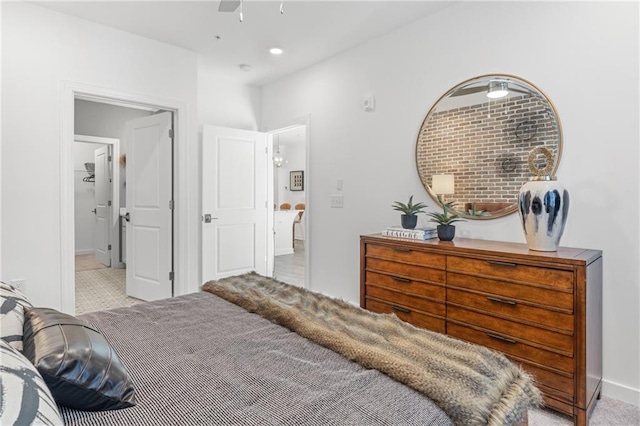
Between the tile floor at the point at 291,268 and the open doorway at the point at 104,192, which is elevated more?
the open doorway at the point at 104,192

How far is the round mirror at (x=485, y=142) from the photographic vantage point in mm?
2426

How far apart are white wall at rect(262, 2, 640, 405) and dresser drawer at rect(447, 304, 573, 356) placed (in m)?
0.55

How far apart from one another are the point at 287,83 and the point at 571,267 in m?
3.62

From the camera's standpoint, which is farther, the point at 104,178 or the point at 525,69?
the point at 104,178

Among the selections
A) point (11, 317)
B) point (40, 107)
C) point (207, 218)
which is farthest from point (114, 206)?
→ point (11, 317)

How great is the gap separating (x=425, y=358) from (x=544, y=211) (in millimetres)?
1307

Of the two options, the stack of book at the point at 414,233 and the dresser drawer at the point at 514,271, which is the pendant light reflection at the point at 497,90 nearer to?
the stack of book at the point at 414,233

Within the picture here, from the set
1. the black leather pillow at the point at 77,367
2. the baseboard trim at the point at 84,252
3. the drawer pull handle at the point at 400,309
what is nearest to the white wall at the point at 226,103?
the drawer pull handle at the point at 400,309

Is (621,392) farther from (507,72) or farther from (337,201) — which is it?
(337,201)

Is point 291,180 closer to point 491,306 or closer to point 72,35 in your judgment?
point 72,35

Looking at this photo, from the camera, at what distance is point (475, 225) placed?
2.74 meters

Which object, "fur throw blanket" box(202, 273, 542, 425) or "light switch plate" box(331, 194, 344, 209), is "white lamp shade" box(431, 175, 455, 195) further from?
"fur throw blanket" box(202, 273, 542, 425)

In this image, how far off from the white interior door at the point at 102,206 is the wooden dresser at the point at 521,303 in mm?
5497

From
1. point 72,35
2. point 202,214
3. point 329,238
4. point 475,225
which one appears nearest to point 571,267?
point 475,225
